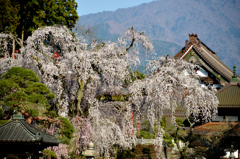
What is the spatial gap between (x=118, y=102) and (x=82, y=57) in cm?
315

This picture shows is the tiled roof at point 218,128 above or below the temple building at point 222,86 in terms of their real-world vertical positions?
below

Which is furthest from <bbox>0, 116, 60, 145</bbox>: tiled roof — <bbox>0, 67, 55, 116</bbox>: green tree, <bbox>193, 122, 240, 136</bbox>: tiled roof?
<bbox>193, 122, 240, 136</bbox>: tiled roof

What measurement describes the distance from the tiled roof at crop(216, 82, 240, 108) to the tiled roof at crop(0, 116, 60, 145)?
15984 millimetres

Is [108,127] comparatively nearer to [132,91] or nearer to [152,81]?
[132,91]

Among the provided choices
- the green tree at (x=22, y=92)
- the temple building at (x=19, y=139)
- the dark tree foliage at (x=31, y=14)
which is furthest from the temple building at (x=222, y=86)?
the temple building at (x=19, y=139)

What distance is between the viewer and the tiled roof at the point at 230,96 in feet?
70.2

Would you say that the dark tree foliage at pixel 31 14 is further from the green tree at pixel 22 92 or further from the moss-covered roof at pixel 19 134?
the moss-covered roof at pixel 19 134

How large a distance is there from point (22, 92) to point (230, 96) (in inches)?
639

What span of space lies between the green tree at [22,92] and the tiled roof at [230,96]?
14274 millimetres

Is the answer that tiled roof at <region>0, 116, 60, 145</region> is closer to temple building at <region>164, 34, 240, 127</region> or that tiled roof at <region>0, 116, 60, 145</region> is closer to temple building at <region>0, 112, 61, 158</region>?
temple building at <region>0, 112, 61, 158</region>

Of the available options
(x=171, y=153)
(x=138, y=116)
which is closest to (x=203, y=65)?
(x=171, y=153)

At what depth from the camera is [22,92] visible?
35.7 feet

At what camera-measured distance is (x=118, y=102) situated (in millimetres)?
15633

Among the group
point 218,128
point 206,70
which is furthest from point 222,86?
point 218,128
